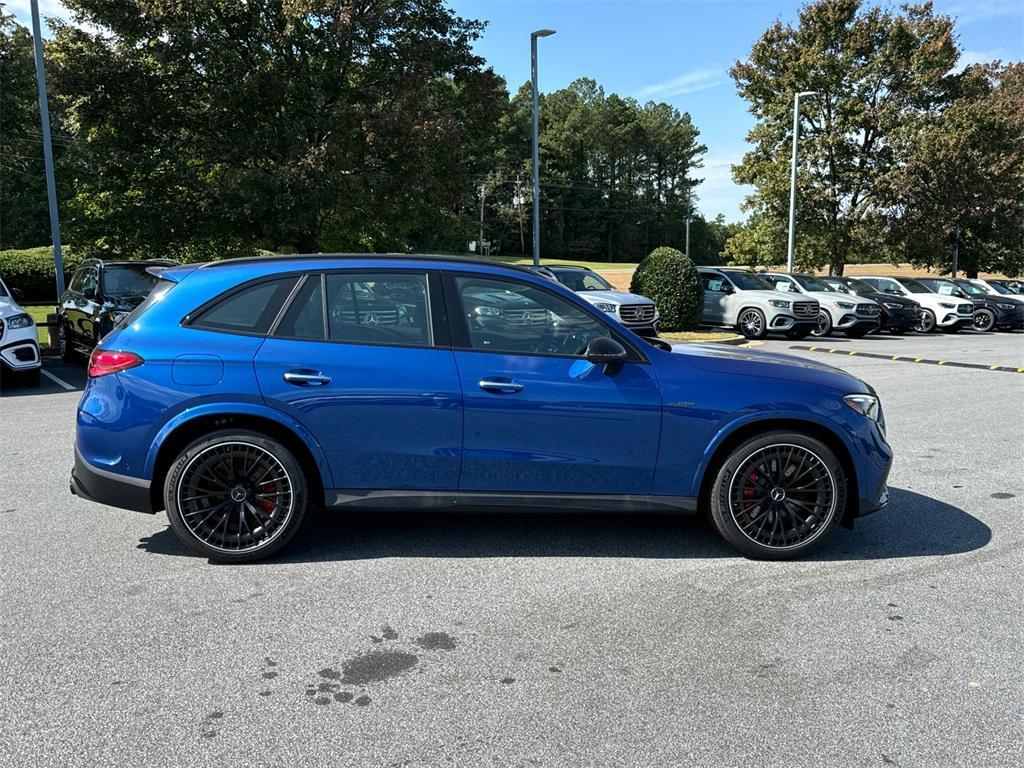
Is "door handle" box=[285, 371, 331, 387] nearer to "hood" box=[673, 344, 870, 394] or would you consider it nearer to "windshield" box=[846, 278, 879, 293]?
"hood" box=[673, 344, 870, 394]

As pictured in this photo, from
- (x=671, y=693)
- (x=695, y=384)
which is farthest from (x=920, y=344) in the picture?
(x=671, y=693)

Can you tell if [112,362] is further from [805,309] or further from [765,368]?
[805,309]

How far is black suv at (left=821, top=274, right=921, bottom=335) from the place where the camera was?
2148 cm

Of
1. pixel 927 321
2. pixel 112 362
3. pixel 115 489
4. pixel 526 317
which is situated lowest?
pixel 927 321

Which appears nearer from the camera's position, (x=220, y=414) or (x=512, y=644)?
(x=512, y=644)

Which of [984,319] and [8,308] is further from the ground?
[8,308]

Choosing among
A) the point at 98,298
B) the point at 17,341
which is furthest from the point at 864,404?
the point at 98,298

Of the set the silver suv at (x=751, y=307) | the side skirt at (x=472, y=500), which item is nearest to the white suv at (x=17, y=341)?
the side skirt at (x=472, y=500)

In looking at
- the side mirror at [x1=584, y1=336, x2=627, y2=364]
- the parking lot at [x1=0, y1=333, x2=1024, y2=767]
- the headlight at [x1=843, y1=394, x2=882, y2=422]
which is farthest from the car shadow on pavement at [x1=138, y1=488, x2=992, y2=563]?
the side mirror at [x1=584, y1=336, x2=627, y2=364]

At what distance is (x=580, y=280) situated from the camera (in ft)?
59.8

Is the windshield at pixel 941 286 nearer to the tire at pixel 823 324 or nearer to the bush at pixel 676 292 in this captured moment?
the tire at pixel 823 324

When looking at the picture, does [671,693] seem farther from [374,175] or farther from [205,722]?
[374,175]

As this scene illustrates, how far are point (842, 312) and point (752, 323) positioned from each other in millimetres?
2585

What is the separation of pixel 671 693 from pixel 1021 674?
57.6 inches
